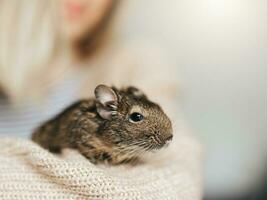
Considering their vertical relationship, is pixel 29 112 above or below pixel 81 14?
below

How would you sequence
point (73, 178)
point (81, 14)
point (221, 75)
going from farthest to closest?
1. point (81, 14)
2. point (221, 75)
3. point (73, 178)

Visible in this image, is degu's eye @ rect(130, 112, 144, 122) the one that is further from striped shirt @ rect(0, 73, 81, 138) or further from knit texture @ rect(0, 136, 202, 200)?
striped shirt @ rect(0, 73, 81, 138)

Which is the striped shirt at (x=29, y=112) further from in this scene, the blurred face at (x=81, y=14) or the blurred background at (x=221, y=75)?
the blurred background at (x=221, y=75)

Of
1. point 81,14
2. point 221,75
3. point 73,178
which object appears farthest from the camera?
point 81,14

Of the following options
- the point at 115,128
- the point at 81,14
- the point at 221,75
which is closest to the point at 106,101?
the point at 115,128

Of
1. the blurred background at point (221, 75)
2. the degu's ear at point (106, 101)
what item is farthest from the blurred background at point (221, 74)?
the degu's ear at point (106, 101)

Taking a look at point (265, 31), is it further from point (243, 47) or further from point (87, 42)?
point (87, 42)

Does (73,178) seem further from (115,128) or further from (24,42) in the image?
(24,42)
